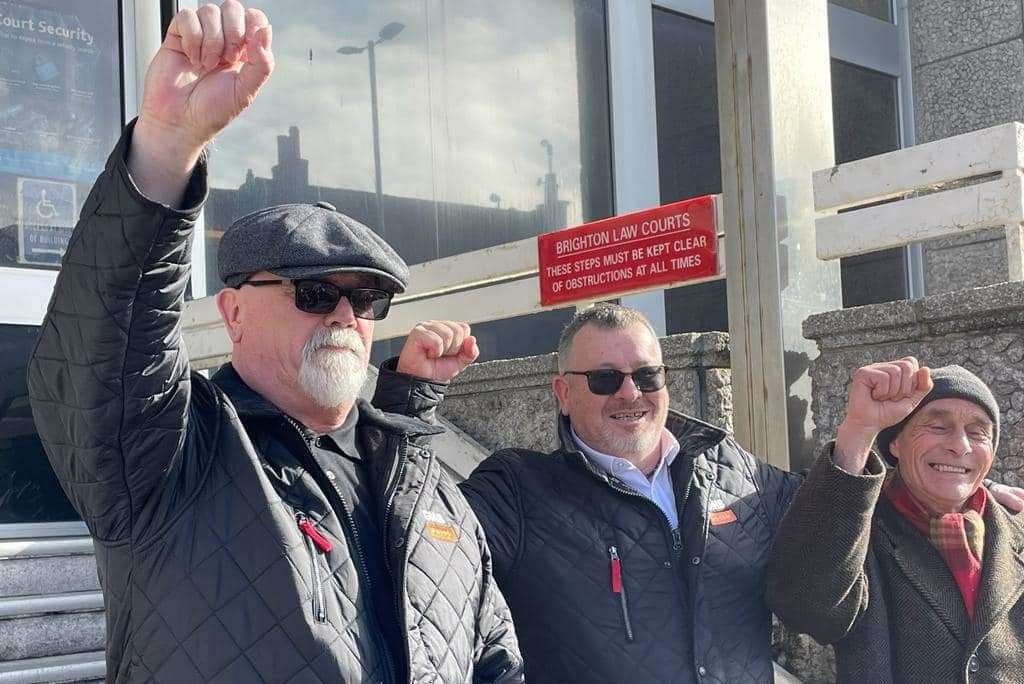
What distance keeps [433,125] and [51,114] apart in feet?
8.33

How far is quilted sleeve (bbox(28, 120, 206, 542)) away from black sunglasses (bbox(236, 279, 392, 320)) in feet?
0.99

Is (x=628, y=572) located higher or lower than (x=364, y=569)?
→ lower

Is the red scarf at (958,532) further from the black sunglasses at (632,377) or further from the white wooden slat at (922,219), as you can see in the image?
the white wooden slat at (922,219)

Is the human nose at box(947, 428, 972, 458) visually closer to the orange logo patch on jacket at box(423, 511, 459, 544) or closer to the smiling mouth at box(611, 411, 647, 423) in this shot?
the smiling mouth at box(611, 411, 647, 423)

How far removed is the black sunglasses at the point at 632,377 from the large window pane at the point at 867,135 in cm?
599

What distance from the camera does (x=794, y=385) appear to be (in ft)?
13.3

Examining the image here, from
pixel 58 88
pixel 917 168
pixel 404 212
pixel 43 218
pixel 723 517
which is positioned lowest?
pixel 723 517

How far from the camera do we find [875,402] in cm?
272

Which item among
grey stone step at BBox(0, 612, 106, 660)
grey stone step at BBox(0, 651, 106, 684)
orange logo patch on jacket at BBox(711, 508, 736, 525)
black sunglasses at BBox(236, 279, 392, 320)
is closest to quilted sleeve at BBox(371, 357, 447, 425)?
black sunglasses at BBox(236, 279, 392, 320)

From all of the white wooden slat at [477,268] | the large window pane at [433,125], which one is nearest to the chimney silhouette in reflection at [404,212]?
the large window pane at [433,125]

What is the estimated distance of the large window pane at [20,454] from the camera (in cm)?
512

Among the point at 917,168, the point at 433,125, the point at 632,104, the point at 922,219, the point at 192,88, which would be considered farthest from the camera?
the point at 632,104

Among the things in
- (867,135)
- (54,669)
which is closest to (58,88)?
(54,669)

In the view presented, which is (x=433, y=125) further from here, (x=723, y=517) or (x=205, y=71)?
(x=205, y=71)
